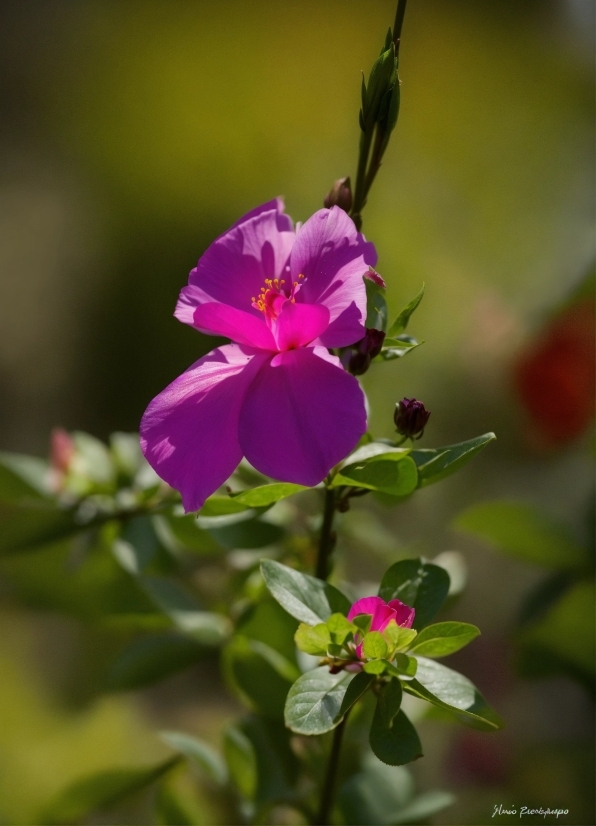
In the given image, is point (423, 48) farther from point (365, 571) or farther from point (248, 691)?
point (248, 691)

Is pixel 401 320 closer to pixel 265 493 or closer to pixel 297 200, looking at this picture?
pixel 265 493

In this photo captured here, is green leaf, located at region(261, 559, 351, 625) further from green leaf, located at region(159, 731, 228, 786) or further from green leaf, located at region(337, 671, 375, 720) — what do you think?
green leaf, located at region(159, 731, 228, 786)

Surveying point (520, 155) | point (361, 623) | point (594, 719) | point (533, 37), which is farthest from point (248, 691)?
point (533, 37)

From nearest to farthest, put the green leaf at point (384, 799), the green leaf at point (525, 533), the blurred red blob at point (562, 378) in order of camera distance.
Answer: the green leaf at point (384, 799) < the green leaf at point (525, 533) < the blurred red blob at point (562, 378)

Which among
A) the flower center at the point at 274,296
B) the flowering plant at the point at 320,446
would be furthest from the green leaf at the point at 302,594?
the flower center at the point at 274,296

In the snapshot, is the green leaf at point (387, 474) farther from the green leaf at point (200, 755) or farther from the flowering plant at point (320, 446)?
the green leaf at point (200, 755)

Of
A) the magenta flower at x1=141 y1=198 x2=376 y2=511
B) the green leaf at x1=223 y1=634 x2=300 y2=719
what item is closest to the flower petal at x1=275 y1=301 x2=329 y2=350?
the magenta flower at x1=141 y1=198 x2=376 y2=511

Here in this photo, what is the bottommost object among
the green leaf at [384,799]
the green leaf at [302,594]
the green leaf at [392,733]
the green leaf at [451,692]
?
the green leaf at [384,799]
